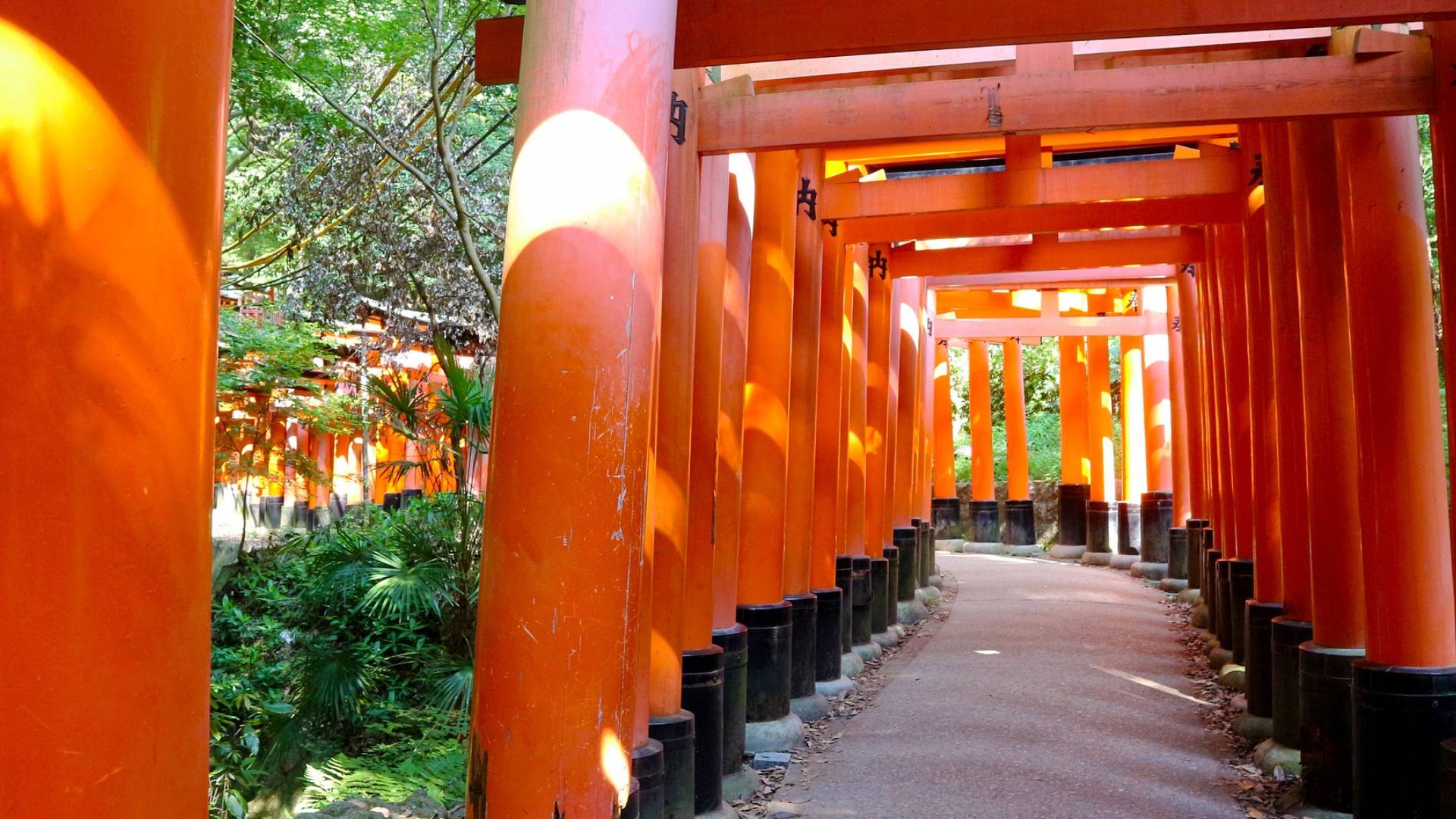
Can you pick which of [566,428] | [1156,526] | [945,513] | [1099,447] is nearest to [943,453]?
[945,513]

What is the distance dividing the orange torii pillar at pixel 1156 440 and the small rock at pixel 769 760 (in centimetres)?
1140

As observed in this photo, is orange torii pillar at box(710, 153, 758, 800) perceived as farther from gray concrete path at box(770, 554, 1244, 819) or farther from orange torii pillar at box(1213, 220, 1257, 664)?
orange torii pillar at box(1213, 220, 1257, 664)

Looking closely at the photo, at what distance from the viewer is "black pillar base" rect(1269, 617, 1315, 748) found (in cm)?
665

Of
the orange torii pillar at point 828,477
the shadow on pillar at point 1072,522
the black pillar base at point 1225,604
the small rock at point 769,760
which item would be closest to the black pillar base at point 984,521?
the shadow on pillar at point 1072,522

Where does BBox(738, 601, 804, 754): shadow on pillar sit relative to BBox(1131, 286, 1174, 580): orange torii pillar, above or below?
below

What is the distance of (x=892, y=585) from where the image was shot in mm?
13273

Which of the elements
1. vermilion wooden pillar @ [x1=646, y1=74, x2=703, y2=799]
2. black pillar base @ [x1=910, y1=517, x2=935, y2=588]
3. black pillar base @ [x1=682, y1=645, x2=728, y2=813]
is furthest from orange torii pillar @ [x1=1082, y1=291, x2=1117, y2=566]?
vermilion wooden pillar @ [x1=646, y1=74, x2=703, y2=799]

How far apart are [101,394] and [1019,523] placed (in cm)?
2103

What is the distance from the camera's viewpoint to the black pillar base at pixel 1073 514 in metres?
20.3

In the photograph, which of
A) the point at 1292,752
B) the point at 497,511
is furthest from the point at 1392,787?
the point at 497,511

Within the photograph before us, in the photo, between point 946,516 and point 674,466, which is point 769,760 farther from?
point 946,516

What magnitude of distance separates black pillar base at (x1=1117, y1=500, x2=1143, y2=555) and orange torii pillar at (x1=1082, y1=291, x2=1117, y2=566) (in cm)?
25

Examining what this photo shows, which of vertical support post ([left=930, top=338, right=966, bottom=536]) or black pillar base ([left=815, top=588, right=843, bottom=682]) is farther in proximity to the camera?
vertical support post ([left=930, top=338, right=966, bottom=536])

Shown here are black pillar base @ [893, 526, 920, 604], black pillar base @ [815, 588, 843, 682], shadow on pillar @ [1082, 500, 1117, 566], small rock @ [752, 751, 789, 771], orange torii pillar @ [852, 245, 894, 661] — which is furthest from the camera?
shadow on pillar @ [1082, 500, 1117, 566]
